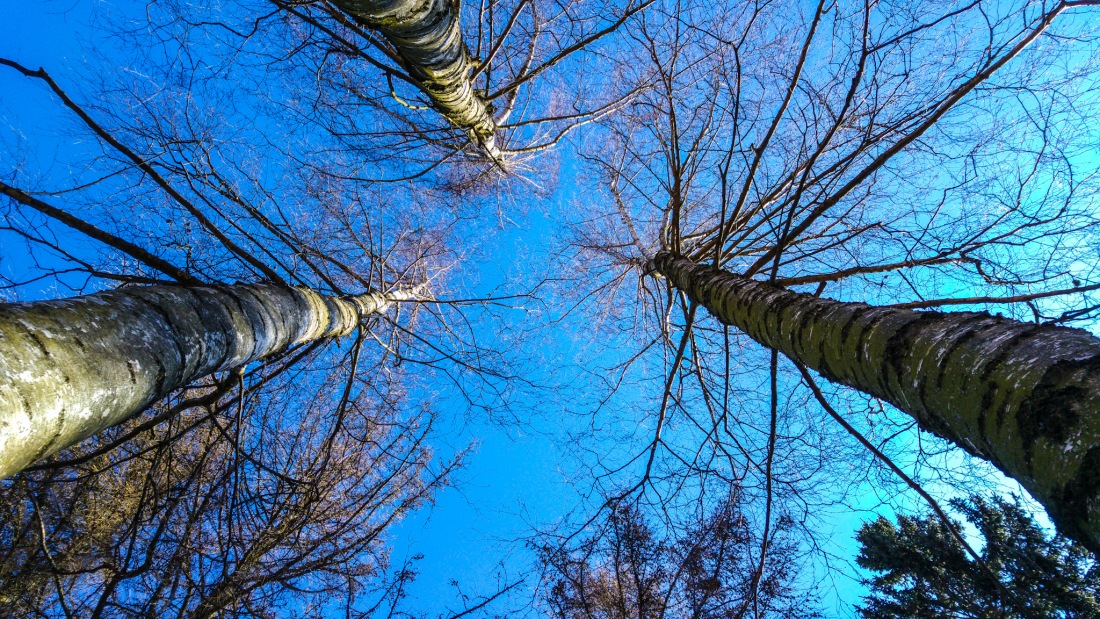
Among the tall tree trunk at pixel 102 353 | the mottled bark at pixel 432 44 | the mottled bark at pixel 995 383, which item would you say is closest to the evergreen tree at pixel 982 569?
the mottled bark at pixel 995 383

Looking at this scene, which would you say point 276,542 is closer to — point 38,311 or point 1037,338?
point 38,311

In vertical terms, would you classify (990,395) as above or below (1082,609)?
above

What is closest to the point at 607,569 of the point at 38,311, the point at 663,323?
the point at 663,323

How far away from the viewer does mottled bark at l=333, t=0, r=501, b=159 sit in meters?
2.48

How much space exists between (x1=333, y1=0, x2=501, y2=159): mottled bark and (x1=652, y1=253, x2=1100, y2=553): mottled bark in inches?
104

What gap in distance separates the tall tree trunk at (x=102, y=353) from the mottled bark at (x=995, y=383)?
7.53ft

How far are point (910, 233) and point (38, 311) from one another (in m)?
4.20

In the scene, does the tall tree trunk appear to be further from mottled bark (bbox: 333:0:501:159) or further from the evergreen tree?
the evergreen tree

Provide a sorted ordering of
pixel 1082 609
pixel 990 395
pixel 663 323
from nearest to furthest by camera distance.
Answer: pixel 990 395 → pixel 1082 609 → pixel 663 323

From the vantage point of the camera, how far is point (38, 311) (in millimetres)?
1287

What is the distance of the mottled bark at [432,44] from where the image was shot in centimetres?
248

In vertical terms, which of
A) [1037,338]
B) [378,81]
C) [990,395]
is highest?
[378,81]

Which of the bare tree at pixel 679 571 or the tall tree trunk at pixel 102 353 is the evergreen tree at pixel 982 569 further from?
the tall tree trunk at pixel 102 353

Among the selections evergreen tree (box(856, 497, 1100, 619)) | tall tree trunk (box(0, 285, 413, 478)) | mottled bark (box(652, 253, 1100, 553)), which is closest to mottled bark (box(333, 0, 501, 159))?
tall tree trunk (box(0, 285, 413, 478))
